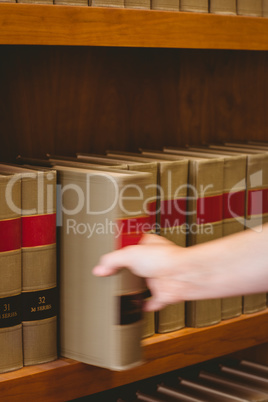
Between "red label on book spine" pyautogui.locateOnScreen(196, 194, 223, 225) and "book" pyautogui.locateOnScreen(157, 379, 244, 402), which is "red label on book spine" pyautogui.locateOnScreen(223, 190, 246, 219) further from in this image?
"book" pyautogui.locateOnScreen(157, 379, 244, 402)

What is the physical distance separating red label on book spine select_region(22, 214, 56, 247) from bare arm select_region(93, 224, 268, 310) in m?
0.16

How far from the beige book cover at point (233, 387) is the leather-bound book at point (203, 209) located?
0.19m

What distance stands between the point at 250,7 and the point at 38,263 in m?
0.59

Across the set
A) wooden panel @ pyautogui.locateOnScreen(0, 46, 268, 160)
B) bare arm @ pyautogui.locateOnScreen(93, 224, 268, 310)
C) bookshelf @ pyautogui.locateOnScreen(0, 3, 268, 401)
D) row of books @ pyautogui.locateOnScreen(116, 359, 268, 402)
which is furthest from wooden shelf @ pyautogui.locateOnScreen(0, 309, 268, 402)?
wooden panel @ pyautogui.locateOnScreen(0, 46, 268, 160)

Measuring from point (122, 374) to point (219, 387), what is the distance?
32 centimetres

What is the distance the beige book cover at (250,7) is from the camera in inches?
47.4

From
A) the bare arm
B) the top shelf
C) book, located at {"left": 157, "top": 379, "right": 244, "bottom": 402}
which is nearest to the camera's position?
the bare arm

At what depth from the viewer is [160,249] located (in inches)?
33.5

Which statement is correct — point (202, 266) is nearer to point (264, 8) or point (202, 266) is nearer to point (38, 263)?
point (38, 263)

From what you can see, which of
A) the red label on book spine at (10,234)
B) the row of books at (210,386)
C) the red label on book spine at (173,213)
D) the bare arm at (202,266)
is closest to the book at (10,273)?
the red label on book spine at (10,234)

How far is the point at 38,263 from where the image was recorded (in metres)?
1.00

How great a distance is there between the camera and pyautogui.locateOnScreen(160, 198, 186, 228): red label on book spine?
3.74 ft

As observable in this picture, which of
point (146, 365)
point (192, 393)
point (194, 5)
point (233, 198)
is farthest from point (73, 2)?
point (192, 393)

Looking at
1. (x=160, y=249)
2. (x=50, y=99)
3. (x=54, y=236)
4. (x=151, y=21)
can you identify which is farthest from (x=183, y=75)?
(x=160, y=249)
